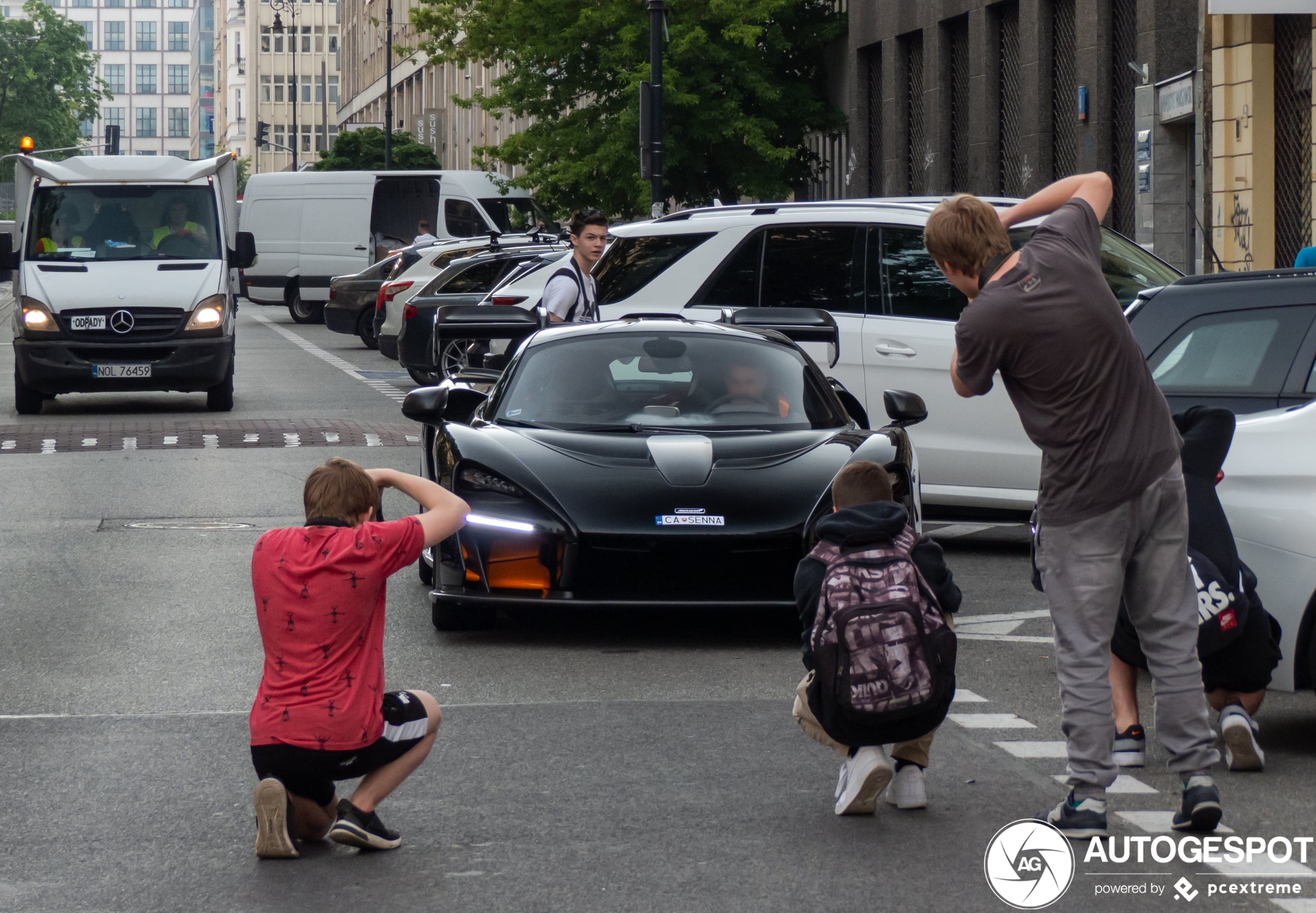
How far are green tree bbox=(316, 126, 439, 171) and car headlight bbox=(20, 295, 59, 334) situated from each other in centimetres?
4809

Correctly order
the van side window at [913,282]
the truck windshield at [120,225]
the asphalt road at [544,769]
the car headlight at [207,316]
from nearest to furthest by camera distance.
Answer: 1. the asphalt road at [544,769]
2. the van side window at [913,282]
3. the car headlight at [207,316]
4. the truck windshield at [120,225]

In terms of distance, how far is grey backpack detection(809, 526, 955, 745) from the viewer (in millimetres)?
5539

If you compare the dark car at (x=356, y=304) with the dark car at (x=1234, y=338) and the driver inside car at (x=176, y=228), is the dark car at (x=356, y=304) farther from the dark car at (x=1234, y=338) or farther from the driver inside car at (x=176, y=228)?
the dark car at (x=1234, y=338)

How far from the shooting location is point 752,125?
35625 millimetres

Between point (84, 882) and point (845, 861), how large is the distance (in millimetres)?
1875

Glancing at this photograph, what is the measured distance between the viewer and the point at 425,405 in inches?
361

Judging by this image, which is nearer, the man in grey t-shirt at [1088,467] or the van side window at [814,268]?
the man in grey t-shirt at [1088,467]

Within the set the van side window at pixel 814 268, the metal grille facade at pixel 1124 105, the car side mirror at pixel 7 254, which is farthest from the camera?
the metal grille facade at pixel 1124 105

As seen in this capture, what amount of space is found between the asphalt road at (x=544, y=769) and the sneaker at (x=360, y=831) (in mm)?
50

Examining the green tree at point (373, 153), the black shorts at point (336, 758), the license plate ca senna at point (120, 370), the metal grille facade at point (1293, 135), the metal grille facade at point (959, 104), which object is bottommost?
the black shorts at point (336, 758)

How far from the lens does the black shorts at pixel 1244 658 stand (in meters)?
6.32

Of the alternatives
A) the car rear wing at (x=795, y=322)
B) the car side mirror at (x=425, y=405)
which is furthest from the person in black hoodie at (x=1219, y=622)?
the car rear wing at (x=795, y=322)

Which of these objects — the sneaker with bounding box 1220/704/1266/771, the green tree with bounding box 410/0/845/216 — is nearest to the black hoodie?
the sneaker with bounding box 1220/704/1266/771

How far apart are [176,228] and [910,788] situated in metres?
16.3
